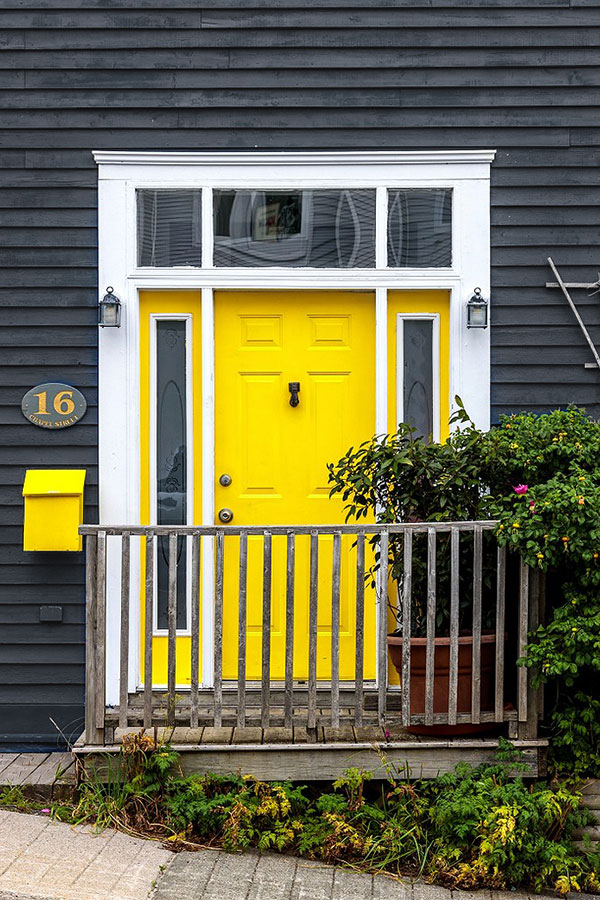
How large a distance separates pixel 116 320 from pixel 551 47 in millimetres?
2605

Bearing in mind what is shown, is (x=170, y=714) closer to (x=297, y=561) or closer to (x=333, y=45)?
(x=297, y=561)

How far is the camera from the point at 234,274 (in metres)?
4.85

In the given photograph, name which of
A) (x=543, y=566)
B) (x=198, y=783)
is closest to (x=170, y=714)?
(x=198, y=783)

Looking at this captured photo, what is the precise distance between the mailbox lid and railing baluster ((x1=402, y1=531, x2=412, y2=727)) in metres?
1.72

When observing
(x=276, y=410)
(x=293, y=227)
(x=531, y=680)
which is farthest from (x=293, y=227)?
(x=531, y=680)

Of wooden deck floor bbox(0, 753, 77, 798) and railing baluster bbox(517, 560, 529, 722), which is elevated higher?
railing baluster bbox(517, 560, 529, 722)

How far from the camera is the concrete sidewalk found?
3352mm

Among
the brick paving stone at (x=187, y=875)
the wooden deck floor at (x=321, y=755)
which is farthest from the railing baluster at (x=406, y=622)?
the brick paving stone at (x=187, y=875)

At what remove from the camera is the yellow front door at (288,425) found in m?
4.91

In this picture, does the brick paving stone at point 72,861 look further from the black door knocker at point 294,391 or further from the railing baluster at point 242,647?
the black door knocker at point 294,391

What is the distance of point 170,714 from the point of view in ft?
12.9

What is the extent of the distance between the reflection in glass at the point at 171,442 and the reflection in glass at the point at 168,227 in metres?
0.33

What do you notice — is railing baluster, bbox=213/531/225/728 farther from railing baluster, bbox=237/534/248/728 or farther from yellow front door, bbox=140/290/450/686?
yellow front door, bbox=140/290/450/686

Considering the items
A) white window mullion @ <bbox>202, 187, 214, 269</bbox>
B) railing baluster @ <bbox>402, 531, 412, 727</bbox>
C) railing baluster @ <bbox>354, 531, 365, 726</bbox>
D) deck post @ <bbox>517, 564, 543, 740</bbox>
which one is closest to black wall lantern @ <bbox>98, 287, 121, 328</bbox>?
white window mullion @ <bbox>202, 187, 214, 269</bbox>
